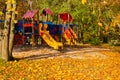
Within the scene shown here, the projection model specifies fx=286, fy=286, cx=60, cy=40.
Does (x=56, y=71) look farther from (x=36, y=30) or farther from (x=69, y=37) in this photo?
(x=69, y=37)

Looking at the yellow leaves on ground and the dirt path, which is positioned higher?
the yellow leaves on ground

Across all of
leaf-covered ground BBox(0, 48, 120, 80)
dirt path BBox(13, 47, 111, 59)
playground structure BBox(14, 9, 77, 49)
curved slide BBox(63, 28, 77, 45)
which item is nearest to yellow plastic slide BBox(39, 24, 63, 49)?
playground structure BBox(14, 9, 77, 49)

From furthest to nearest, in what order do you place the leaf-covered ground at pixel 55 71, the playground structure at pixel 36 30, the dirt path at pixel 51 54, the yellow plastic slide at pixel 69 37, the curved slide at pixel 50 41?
the yellow plastic slide at pixel 69 37 < the playground structure at pixel 36 30 < the curved slide at pixel 50 41 < the dirt path at pixel 51 54 < the leaf-covered ground at pixel 55 71

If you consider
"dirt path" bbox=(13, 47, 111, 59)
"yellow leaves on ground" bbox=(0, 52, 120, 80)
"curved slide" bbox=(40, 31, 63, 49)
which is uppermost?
"curved slide" bbox=(40, 31, 63, 49)

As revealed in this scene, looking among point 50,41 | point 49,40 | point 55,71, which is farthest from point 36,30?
point 55,71

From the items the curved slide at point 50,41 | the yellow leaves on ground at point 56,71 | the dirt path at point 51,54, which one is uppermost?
the curved slide at point 50,41

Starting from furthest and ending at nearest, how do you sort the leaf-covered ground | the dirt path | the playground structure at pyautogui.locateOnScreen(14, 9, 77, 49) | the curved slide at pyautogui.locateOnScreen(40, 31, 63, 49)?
1. the playground structure at pyautogui.locateOnScreen(14, 9, 77, 49)
2. the curved slide at pyautogui.locateOnScreen(40, 31, 63, 49)
3. the dirt path
4. the leaf-covered ground

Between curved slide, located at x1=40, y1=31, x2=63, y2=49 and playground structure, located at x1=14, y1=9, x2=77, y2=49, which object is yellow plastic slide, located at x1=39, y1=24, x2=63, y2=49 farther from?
playground structure, located at x1=14, y1=9, x2=77, y2=49

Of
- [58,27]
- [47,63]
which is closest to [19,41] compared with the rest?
[58,27]

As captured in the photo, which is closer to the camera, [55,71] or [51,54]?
[55,71]

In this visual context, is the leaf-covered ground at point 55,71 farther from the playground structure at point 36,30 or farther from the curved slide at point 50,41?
the playground structure at point 36,30

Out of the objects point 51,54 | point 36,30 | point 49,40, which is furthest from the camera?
point 36,30

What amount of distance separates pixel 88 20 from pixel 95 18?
1012mm

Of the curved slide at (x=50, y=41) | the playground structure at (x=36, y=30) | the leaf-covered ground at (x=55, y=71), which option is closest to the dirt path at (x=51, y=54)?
the curved slide at (x=50, y=41)
